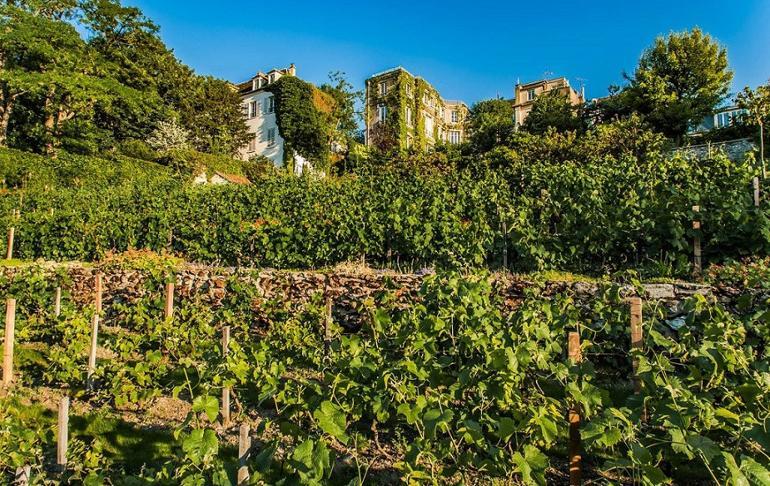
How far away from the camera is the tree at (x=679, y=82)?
19.0 m

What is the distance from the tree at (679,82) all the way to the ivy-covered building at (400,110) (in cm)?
1318

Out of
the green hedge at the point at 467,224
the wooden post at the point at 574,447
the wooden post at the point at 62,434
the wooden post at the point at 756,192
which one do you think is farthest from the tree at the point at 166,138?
the wooden post at the point at 574,447

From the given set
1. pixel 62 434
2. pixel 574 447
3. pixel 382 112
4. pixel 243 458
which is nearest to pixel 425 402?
pixel 574 447

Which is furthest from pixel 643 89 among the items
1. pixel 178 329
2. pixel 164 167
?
pixel 164 167

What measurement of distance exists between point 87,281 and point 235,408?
19.3 ft

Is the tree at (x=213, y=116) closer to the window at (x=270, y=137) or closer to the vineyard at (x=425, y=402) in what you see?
the window at (x=270, y=137)

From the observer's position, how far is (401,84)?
31.6 meters

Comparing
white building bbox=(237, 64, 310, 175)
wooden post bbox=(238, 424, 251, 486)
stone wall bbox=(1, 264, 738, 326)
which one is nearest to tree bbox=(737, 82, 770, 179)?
stone wall bbox=(1, 264, 738, 326)

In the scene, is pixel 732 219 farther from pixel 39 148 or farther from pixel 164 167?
pixel 39 148

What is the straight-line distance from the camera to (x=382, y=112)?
32.4m

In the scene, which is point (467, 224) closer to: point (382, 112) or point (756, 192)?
point (756, 192)

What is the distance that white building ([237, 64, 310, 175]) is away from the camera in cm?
3358

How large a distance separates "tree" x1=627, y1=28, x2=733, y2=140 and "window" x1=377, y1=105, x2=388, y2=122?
16.3m

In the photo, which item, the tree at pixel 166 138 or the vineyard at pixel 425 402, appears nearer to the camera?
the vineyard at pixel 425 402
